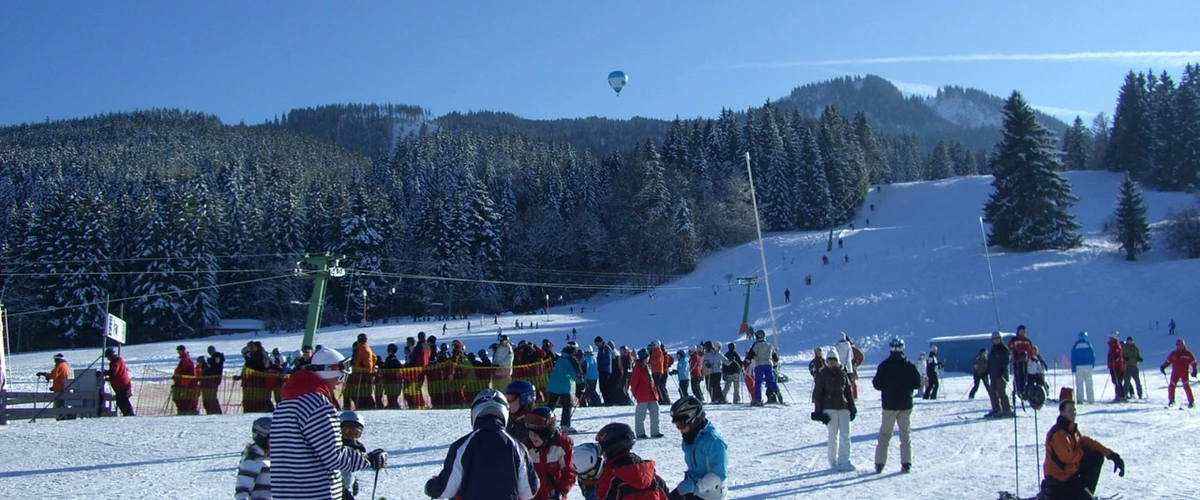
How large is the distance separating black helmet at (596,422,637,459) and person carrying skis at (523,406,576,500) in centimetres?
61

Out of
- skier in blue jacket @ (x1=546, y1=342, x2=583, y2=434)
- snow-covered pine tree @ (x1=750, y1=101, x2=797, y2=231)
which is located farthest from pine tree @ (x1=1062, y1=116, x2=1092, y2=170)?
skier in blue jacket @ (x1=546, y1=342, x2=583, y2=434)

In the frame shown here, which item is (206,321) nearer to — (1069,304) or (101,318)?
(101,318)

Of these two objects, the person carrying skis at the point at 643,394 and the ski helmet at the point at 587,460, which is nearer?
the ski helmet at the point at 587,460

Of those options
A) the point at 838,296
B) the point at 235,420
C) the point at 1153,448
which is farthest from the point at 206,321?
the point at 1153,448

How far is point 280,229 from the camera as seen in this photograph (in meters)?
75.6

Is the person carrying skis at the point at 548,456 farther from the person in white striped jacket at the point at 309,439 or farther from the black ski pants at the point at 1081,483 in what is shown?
the black ski pants at the point at 1081,483

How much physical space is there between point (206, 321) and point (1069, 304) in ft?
173

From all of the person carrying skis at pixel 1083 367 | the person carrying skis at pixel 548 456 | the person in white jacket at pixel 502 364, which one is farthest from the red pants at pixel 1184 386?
the person carrying skis at pixel 548 456

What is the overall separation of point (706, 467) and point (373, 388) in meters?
14.0

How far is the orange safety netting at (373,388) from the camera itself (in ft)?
59.0

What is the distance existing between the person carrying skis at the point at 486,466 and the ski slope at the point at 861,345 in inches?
187

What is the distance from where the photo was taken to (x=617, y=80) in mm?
49031

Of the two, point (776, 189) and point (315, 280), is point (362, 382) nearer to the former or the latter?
point (315, 280)

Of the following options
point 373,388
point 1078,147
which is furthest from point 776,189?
point 373,388
